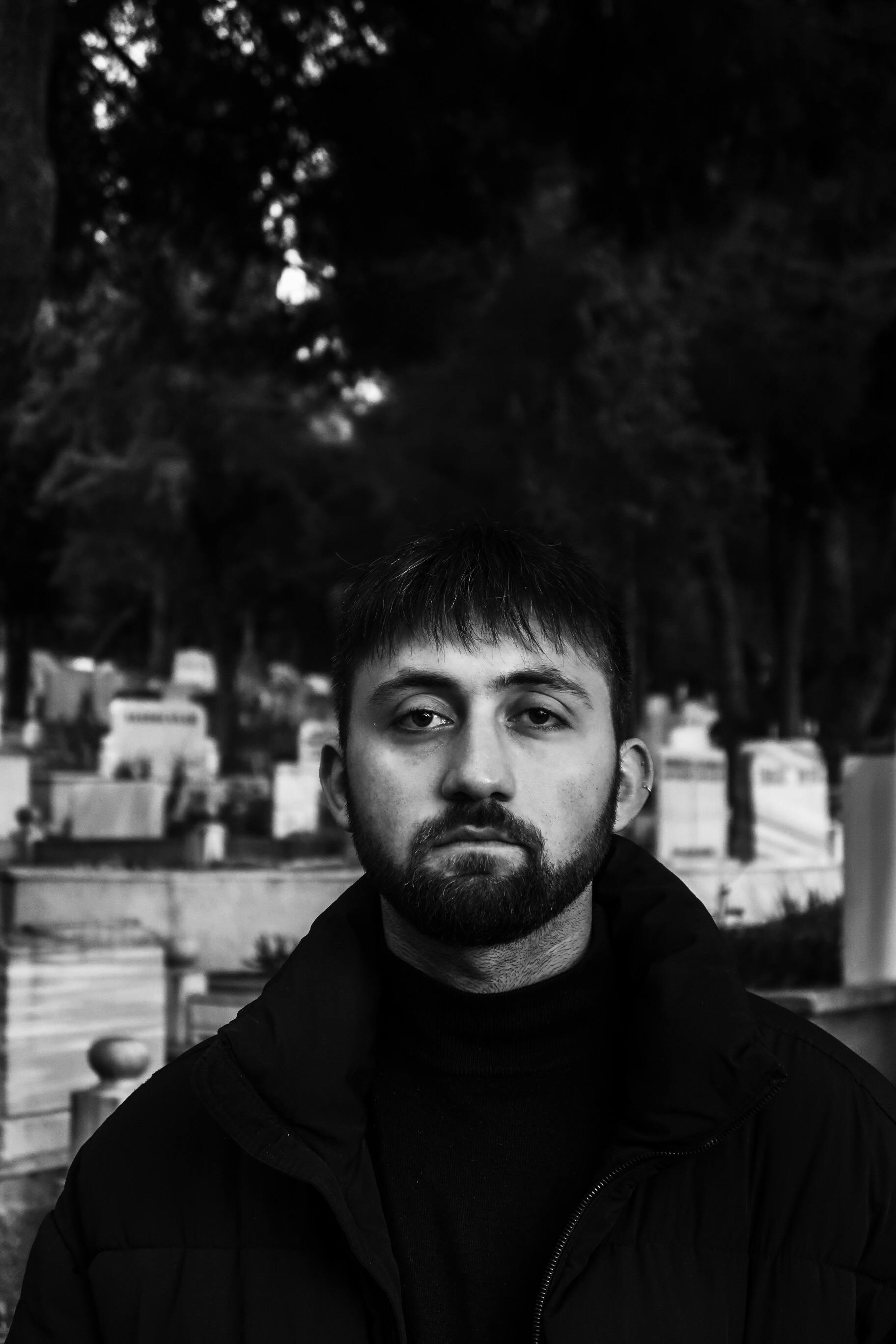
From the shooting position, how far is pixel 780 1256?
1.61m

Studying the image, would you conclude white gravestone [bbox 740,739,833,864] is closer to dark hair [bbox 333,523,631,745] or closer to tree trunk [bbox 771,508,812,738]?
tree trunk [bbox 771,508,812,738]

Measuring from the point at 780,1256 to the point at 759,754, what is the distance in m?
14.1

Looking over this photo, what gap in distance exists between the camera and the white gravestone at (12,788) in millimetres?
15336

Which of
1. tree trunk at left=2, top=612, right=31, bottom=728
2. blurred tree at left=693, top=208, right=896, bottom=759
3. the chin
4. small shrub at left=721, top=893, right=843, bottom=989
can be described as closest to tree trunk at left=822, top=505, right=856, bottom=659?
blurred tree at left=693, top=208, right=896, bottom=759

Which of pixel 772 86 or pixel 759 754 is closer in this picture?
pixel 772 86

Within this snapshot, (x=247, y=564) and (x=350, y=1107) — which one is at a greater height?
(x=247, y=564)

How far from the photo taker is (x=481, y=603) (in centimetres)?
185

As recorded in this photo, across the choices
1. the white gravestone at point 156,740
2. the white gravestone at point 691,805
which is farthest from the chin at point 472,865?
the white gravestone at point 156,740

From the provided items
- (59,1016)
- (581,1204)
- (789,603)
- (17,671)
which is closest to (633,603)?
(789,603)

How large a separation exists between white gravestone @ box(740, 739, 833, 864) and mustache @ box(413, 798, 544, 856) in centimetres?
1340

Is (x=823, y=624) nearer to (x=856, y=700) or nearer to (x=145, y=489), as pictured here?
(x=856, y=700)

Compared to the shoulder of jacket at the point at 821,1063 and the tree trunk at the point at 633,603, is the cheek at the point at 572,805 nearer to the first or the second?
the shoulder of jacket at the point at 821,1063

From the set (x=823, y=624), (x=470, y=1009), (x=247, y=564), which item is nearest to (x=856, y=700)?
(x=823, y=624)

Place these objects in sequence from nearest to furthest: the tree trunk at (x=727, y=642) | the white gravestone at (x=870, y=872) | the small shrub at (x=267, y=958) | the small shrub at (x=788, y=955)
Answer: the white gravestone at (x=870, y=872)
the small shrub at (x=788, y=955)
the small shrub at (x=267, y=958)
the tree trunk at (x=727, y=642)
